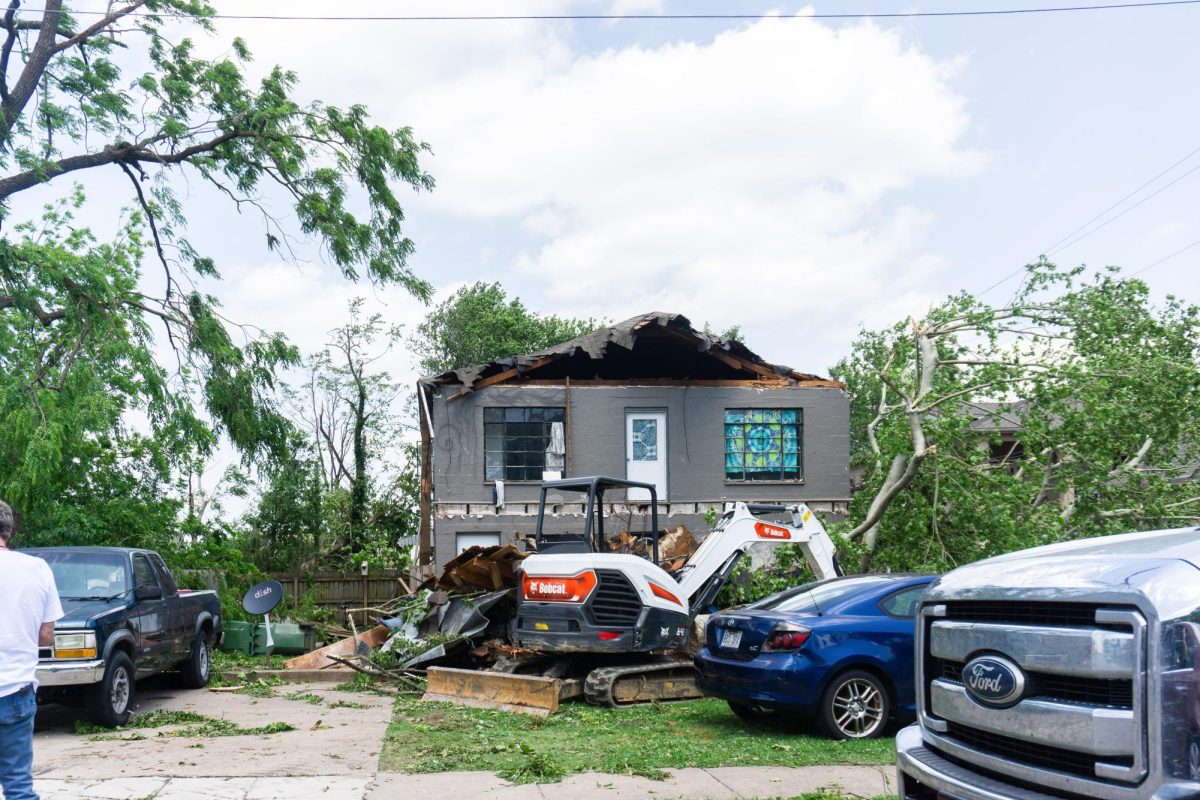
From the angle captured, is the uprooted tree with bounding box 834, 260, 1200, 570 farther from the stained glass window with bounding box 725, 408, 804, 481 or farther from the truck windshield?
the truck windshield

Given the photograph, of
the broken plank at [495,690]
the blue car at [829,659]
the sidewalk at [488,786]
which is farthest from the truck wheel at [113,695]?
the blue car at [829,659]

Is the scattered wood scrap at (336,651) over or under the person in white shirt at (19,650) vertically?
under

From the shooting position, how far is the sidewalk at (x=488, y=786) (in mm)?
7758

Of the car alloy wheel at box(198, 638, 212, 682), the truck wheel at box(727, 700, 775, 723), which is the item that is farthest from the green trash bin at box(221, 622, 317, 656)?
the truck wheel at box(727, 700, 775, 723)

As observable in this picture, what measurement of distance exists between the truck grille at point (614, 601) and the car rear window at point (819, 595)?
1.96 m

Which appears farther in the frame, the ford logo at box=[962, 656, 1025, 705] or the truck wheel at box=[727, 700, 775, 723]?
the truck wheel at box=[727, 700, 775, 723]

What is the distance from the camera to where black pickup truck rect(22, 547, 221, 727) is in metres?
10.6

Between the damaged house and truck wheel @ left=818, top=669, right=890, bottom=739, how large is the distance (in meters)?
11.4

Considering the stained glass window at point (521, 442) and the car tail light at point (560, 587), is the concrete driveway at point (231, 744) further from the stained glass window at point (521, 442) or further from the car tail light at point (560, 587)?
the stained glass window at point (521, 442)

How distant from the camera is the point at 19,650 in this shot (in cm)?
564

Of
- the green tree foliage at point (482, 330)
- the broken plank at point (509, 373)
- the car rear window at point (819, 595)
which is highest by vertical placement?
the green tree foliage at point (482, 330)

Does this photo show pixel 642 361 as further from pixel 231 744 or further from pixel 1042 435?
pixel 231 744

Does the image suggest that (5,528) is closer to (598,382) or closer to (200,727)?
(200,727)

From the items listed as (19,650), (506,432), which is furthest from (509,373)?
(19,650)
